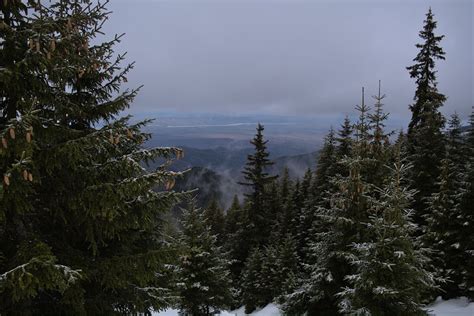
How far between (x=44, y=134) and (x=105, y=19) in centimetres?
304

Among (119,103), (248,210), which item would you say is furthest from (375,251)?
(248,210)

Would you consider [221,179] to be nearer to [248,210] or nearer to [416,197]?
[248,210]

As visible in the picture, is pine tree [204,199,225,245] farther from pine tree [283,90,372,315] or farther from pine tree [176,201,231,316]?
pine tree [283,90,372,315]

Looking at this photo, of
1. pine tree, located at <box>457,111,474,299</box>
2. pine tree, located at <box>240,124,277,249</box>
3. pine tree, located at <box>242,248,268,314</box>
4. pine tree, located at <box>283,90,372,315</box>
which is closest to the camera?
pine tree, located at <box>283,90,372,315</box>

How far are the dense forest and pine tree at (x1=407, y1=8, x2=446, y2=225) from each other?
5.9 inches

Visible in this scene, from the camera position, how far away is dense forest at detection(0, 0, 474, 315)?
5785 millimetres

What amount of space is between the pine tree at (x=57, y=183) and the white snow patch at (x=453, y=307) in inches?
612

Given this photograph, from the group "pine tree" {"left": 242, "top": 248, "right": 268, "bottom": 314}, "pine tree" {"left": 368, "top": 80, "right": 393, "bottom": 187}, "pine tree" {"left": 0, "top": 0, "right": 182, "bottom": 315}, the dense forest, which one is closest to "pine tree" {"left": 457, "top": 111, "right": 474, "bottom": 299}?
the dense forest

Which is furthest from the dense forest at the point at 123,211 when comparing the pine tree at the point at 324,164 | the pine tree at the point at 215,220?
the pine tree at the point at 215,220

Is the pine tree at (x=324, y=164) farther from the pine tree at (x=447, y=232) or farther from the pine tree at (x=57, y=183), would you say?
the pine tree at (x=57, y=183)

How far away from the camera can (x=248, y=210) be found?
120 ft

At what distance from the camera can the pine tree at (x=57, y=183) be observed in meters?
5.34

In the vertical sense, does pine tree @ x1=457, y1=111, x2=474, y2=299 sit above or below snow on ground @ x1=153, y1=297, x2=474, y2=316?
above

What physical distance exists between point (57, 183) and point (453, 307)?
20.2m
